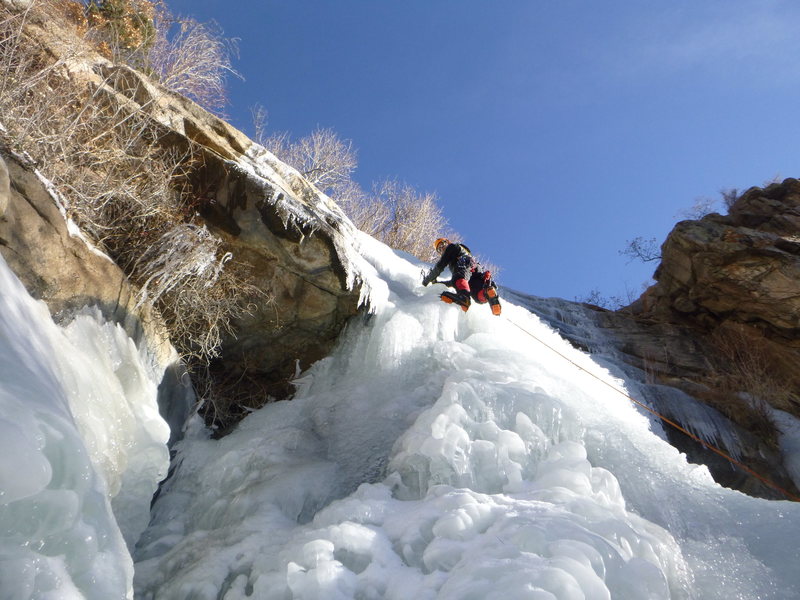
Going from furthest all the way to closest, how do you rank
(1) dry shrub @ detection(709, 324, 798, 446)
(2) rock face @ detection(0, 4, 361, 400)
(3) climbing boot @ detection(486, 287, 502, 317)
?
(1) dry shrub @ detection(709, 324, 798, 446), (3) climbing boot @ detection(486, 287, 502, 317), (2) rock face @ detection(0, 4, 361, 400)

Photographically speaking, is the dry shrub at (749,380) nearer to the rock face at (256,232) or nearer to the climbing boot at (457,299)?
the climbing boot at (457,299)

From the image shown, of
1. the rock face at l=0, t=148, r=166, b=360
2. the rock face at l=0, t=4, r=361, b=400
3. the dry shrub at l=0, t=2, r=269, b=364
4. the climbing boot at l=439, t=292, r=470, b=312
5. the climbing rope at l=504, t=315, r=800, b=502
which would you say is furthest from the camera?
the climbing rope at l=504, t=315, r=800, b=502

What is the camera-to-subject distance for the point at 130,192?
4.34 metres

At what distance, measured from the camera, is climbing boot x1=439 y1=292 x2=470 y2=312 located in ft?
18.9

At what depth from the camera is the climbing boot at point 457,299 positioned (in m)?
5.76

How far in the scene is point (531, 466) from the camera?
11.8 ft

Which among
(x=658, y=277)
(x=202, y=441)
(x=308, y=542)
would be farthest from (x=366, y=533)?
(x=658, y=277)

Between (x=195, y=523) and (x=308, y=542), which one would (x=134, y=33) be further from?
(x=308, y=542)

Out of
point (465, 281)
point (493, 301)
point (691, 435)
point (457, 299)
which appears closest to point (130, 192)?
point (457, 299)

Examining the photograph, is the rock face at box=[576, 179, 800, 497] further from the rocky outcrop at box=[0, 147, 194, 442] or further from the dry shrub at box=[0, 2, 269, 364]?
the rocky outcrop at box=[0, 147, 194, 442]

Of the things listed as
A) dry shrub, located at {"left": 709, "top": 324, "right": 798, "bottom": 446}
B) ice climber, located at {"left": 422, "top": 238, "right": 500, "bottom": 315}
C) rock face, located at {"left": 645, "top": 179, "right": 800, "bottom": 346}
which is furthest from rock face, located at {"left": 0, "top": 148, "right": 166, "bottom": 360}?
rock face, located at {"left": 645, "top": 179, "right": 800, "bottom": 346}

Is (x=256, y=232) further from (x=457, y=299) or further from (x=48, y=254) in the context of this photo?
(x=457, y=299)

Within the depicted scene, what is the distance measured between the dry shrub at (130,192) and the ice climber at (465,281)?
205 cm

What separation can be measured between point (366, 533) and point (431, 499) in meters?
0.47
